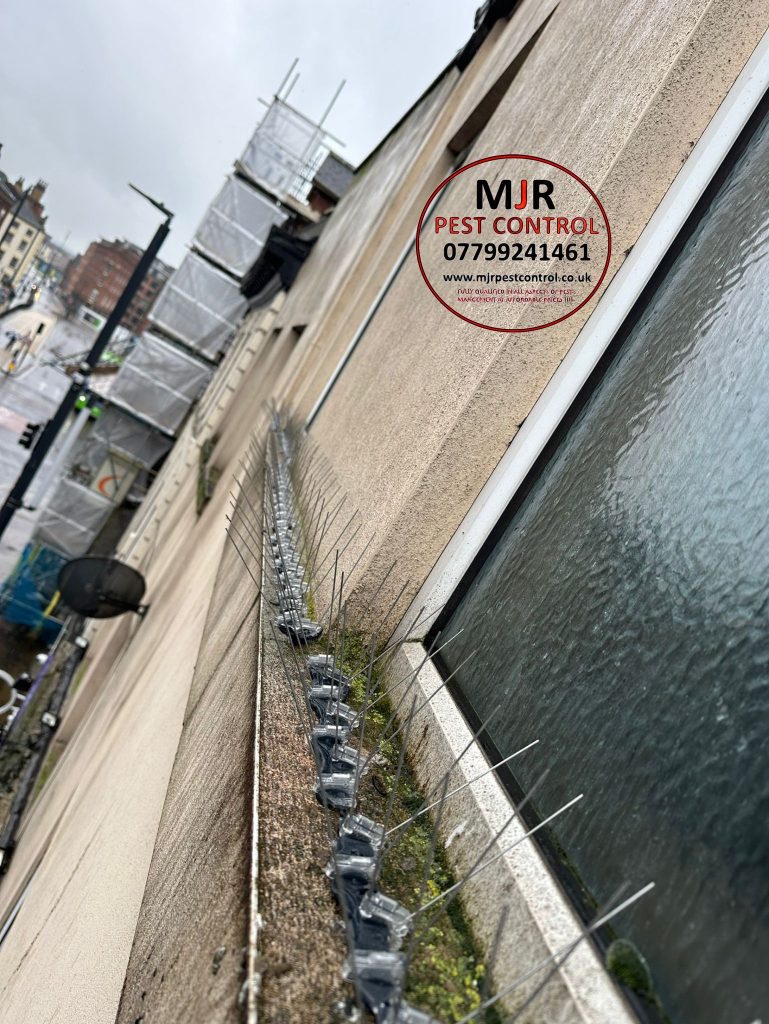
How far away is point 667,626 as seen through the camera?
119cm

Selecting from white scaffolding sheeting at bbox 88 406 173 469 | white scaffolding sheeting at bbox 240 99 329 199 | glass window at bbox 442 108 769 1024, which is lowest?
white scaffolding sheeting at bbox 88 406 173 469

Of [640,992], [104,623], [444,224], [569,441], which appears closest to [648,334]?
[569,441]

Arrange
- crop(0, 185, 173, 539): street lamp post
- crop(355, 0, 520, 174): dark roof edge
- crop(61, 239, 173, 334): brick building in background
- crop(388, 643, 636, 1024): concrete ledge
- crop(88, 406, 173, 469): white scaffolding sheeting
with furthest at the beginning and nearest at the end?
crop(61, 239, 173, 334): brick building in background
crop(88, 406, 173, 469): white scaffolding sheeting
crop(0, 185, 173, 539): street lamp post
crop(355, 0, 520, 174): dark roof edge
crop(388, 643, 636, 1024): concrete ledge

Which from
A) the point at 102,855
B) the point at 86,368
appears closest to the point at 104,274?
the point at 86,368

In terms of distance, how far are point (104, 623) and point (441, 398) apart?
9825 millimetres

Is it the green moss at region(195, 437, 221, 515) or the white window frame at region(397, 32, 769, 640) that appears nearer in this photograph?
the white window frame at region(397, 32, 769, 640)

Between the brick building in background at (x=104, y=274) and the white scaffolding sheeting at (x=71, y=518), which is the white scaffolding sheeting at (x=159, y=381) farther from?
the brick building in background at (x=104, y=274)

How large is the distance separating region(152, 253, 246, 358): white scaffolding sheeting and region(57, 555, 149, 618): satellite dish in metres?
12.8

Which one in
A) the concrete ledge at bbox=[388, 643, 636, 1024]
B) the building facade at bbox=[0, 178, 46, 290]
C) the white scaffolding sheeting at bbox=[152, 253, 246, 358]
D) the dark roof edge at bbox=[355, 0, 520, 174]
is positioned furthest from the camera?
the building facade at bbox=[0, 178, 46, 290]

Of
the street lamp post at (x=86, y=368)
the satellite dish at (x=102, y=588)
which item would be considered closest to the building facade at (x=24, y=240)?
the street lamp post at (x=86, y=368)

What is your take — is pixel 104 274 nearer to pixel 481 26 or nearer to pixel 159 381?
pixel 159 381

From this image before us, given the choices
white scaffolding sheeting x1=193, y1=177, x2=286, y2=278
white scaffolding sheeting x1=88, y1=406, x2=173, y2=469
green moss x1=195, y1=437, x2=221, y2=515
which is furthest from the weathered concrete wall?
white scaffolding sheeting x1=193, y1=177, x2=286, y2=278

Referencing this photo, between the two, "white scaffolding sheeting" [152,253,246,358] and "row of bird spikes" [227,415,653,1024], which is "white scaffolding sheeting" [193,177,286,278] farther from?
"row of bird spikes" [227,415,653,1024]

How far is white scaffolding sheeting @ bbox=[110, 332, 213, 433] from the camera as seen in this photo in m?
18.6
